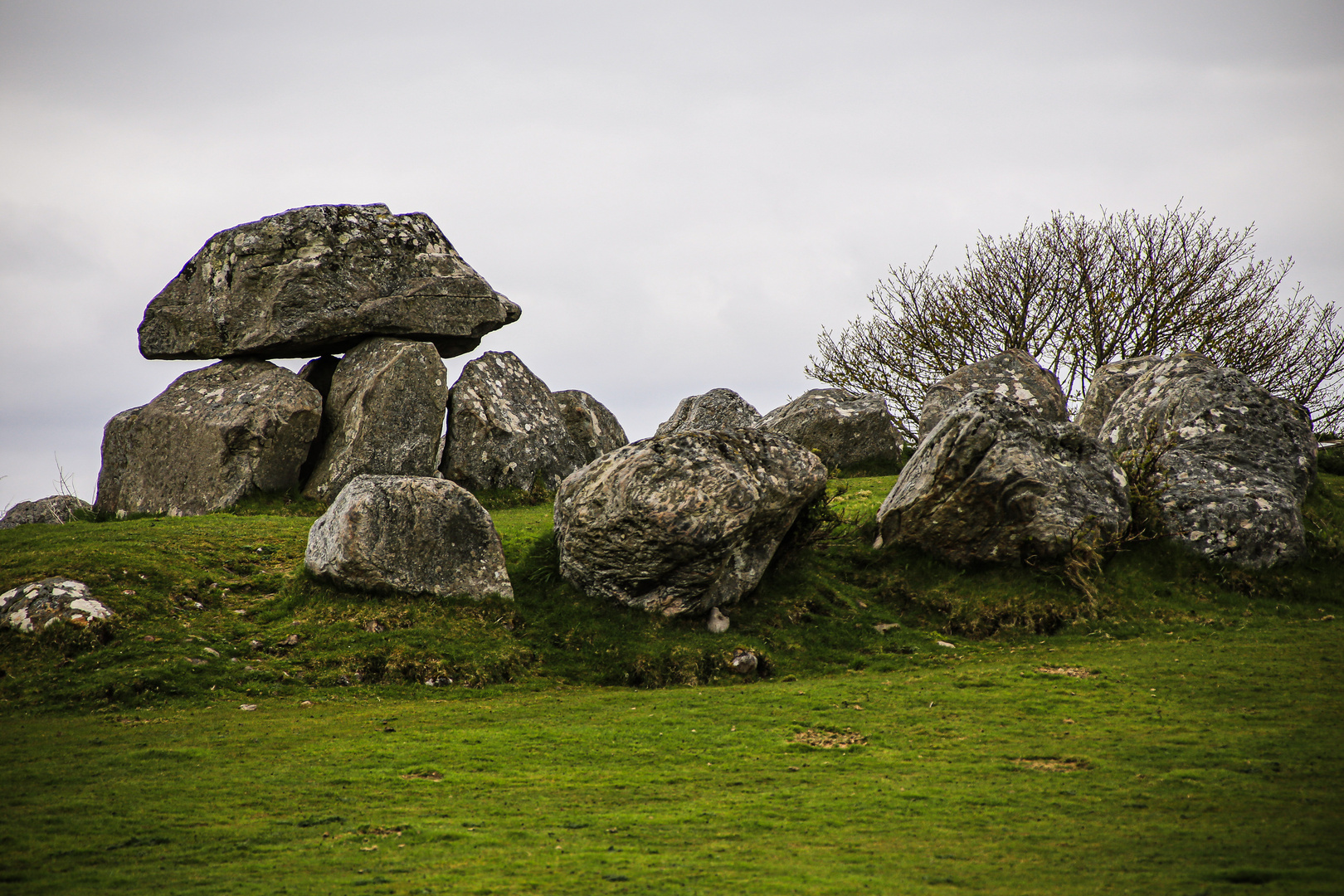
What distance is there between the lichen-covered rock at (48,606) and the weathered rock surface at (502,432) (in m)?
9.41

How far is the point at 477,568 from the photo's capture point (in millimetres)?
14664

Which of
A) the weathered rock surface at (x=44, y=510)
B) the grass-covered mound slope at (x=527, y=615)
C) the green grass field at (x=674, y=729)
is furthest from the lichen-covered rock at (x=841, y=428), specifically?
the weathered rock surface at (x=44, y=510)

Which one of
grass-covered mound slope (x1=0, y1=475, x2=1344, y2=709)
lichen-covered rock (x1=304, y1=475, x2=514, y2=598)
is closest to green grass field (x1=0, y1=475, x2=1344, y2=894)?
grass-covered mound slope (x1=0, y1=475, x2=1344, y2=709)

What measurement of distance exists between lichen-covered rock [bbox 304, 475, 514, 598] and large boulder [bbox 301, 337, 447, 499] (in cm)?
547

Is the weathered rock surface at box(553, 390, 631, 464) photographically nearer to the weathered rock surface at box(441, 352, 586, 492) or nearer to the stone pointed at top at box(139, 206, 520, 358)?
the weathered rock surface at box(441, 352, 586, 492)

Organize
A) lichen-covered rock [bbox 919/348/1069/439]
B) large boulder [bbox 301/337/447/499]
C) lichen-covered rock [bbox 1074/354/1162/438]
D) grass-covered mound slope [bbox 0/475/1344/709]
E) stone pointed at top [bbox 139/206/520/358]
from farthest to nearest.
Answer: lichen-covered rock [bbox 919/348/1069/439] < lichen-covered rock [bbox 1074/354/1162/438] < stone pointed at top [bbox 139/206/520/358] < large boulder [bbox 301/337/447/499] < grass-covered mound slope [bbox 0/475/1344/709]

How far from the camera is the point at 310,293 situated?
21.1 metres

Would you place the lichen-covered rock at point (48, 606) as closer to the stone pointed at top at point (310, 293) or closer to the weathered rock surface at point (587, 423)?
the stone pointed at top at point (310, 293)

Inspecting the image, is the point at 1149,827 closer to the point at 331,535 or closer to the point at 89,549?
the point at 331,535

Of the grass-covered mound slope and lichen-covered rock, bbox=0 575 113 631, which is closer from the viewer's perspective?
the grass-covered mound slope

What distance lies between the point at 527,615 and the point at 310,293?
10602mm

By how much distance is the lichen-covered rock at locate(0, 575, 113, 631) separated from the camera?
1251cm

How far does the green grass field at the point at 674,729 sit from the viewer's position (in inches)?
267

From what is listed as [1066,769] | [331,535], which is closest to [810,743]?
[1066,769]
